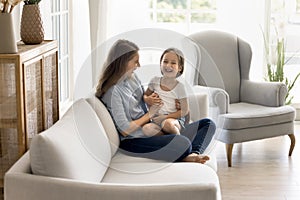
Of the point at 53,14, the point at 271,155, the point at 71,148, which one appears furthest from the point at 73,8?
the point at 71,148

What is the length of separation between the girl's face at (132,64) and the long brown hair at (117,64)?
15mm

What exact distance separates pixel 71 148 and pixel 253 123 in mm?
2310

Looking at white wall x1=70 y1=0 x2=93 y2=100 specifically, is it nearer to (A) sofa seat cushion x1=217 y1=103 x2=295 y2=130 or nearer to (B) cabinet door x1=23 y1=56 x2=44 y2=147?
(A) sofa seat cushion x1=217 y1=103 x2=295 y2=130

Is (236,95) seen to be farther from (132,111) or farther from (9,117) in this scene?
(9,117)

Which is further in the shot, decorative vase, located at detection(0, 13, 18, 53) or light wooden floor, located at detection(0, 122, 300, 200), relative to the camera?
light wooden floor, located at detection(0, 122, 300, 200)

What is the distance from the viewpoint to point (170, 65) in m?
3.13

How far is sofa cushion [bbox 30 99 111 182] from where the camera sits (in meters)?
2.35

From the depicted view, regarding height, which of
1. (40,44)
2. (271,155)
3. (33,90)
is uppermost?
(40,44)

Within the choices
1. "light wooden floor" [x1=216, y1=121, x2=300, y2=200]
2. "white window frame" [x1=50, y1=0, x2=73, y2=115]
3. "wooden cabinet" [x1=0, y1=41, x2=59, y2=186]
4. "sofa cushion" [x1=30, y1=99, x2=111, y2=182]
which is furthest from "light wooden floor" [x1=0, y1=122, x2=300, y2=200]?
"wooden cabinet" [x1=0, y1=41, x2=59, y2=186]

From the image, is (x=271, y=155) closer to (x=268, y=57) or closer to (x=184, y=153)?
(x=268, y=57)

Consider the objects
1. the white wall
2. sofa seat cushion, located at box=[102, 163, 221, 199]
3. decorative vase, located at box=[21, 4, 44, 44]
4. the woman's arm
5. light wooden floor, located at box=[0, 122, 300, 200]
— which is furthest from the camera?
the white wall

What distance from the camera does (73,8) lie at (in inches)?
188

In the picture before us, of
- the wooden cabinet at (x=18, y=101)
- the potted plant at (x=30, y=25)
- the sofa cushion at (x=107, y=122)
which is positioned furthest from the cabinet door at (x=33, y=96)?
the sofa cushion at (x=107, y=122)

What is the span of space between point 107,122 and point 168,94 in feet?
1.21
